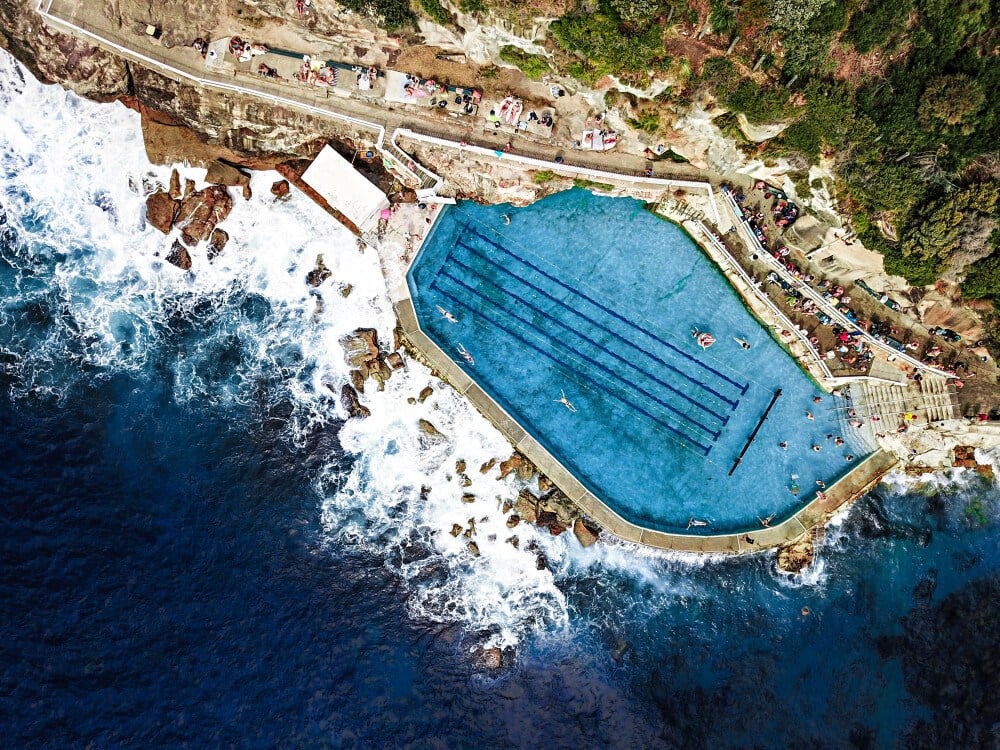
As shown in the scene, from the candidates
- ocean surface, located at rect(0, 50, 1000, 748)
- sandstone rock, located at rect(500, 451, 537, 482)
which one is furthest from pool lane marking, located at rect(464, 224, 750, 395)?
sandstone rock, located at rect(500, 451, 537, 482)

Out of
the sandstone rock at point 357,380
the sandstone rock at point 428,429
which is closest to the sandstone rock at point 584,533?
the sandstone rock at point 428,429

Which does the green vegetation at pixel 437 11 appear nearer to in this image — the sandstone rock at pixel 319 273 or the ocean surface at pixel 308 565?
the ocean surface at pixel 308 565

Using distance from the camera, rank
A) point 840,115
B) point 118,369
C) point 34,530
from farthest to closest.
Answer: point 118,369 → point 34,530 → point 840,115

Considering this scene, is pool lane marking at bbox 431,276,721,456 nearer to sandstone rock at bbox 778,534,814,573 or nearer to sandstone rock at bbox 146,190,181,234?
sandstone rock at bbox 778,534,814,573

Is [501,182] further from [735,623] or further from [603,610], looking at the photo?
[735,623]

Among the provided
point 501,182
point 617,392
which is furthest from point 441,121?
point 617,392

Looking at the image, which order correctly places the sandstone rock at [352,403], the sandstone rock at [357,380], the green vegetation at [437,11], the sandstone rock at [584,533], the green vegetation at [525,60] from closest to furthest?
1. the green vegetation at [437,11]
2. the green vegetation at [525,60]
3. the sandstone rock at [357,380]
4. the sandstone rock at [352,403]
5. the sandstone rock at [584,533]

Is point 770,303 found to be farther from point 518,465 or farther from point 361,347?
point 361,347
